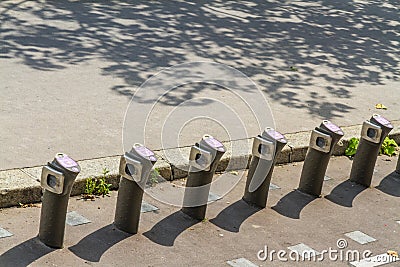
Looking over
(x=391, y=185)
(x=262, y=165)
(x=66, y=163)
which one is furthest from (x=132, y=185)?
(x=391, y=185)

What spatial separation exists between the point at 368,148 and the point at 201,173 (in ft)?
6.38

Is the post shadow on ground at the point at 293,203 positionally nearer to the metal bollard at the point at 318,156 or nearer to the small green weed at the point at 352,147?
the metal bollard at the point at 318,156

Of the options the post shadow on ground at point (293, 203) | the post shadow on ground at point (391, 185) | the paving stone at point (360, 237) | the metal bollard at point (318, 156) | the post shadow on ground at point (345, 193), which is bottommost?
the post shadow on ground at point (293, 203)

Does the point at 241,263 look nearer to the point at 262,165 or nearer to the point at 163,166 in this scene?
the point at 262,165

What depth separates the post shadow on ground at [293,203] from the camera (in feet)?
24.1

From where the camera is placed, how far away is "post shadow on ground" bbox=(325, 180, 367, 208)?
771cm

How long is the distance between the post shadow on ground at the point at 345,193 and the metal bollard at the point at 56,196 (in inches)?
105

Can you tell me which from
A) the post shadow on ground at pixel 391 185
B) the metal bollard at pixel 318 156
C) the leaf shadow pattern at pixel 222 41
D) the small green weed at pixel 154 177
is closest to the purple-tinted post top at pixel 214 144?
the small green weed at pixel 154 177

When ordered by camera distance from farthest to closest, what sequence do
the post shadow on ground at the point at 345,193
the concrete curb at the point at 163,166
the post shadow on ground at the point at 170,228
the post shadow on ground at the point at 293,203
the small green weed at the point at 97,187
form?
the post shadow on ground at the point at 345,193 → the post shadow on ground at the point at 293,203 → the small green weed at the point at 97,187 → the concrete curb at the point at 163,166 → the post shadow on ground at the point at 170,228

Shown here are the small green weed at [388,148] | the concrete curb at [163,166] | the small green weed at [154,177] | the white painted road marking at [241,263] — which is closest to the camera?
the white painted road marking at [241,263]

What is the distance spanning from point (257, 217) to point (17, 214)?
1943 millimetres

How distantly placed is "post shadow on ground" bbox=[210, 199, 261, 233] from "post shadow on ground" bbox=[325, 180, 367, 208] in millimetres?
840

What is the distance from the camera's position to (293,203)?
7.55 m

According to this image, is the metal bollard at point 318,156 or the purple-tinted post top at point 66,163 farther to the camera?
the metal bollard at point 318,156
